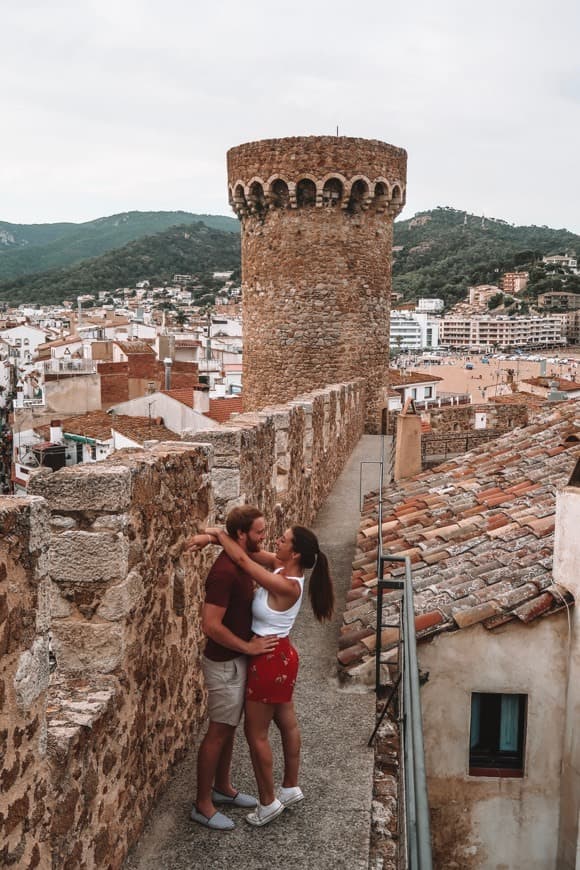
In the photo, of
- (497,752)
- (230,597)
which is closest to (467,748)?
(497,752)

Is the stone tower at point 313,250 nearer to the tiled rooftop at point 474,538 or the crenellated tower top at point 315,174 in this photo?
the crenellated tower top at point 315,174

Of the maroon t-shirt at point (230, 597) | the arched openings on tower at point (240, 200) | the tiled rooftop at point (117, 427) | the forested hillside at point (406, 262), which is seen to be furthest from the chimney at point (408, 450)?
the forested hillside at point (406, 262)

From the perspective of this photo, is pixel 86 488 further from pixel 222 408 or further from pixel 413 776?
pixel 222 408

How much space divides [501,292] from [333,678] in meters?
143

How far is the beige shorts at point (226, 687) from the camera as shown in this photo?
378 cm

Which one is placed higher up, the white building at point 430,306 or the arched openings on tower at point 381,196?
the white building at point 430,306

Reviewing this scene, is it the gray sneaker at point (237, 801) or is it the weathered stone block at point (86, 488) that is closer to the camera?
the weathered stone block at point (86, 488)

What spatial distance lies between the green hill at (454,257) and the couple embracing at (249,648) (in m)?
154

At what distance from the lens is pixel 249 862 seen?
3.55m

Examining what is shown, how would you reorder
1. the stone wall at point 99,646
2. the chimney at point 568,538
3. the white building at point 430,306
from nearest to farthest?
1. the stone wall at point 99,646
2. the chimney at point 568,538
3. the white building at point 430,306

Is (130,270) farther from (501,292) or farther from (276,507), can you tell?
(276,507)

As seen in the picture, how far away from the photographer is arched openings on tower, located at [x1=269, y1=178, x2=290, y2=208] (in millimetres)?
17891

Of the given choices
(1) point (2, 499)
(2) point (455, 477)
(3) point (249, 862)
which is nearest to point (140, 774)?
(3) point (249, 862)

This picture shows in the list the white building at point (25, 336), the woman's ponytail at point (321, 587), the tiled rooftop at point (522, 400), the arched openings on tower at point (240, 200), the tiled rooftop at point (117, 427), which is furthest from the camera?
the white building at point (25, 336)
